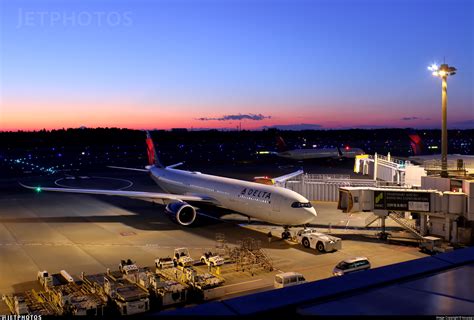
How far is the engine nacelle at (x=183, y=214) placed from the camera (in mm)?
33775

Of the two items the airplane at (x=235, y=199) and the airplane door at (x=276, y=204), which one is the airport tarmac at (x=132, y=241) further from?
the airplane door at (x=276, y=204)

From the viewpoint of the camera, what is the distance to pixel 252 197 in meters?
31.5

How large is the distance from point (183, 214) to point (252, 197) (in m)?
5.82

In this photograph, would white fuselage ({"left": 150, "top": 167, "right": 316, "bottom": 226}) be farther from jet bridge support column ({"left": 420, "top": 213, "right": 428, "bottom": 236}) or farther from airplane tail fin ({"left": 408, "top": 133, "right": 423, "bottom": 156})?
airplane tail fin ({"left": 408, "top": 133, "right": 423, "bottom": 156})

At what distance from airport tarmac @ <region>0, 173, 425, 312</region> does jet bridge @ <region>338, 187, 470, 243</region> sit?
210 centimetres

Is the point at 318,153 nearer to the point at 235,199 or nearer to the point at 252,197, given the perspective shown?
the point at 235,199

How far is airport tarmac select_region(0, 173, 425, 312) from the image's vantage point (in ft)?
76.7

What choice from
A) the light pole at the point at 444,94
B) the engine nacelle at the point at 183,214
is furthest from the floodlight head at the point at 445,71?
the engine nacelle at the point at 183,214

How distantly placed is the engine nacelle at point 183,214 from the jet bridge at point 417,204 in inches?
426

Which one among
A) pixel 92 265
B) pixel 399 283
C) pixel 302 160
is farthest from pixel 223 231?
pixel 302 160

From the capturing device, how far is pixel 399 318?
520cm

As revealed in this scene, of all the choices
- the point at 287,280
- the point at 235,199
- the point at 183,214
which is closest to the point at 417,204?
the point at 235,199

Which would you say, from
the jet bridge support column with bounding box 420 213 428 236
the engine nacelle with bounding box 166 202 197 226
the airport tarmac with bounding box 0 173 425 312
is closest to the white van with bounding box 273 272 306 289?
the airport tarmac with bounding box 0 173 425 312

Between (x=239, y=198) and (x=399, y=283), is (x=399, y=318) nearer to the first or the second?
(x=399, y=283)
